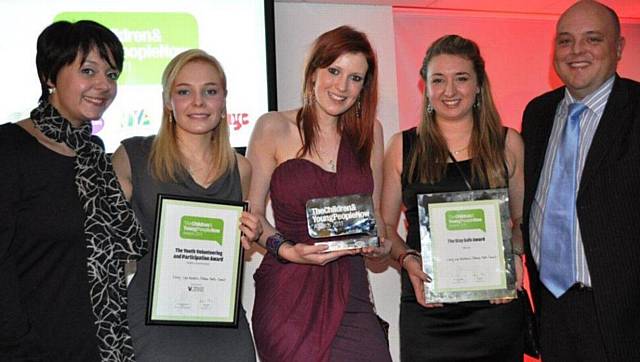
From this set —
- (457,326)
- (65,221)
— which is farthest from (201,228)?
(457,326)

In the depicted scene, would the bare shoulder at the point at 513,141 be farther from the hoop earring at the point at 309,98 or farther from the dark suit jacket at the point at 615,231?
the hoop earring at the point at 309,98

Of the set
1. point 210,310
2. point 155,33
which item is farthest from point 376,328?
point 155,33

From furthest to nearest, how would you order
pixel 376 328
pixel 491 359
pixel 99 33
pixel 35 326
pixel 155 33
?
pixel 155 33, pixel 491 359, pixel 376 328, pixel 99 33, pixel 35 326

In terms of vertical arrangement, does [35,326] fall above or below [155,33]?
below

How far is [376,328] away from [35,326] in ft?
4.37

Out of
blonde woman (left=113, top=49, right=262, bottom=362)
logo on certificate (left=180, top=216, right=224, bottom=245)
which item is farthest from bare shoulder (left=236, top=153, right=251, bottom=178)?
logo on certificate (left=180, top=216, right=224, bottom=245)

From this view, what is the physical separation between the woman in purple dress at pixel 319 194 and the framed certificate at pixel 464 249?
0.22 m

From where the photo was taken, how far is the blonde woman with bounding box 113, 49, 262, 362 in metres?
2.85

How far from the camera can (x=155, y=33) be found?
4.69 meters

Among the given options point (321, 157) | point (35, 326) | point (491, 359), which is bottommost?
point (491, 359)

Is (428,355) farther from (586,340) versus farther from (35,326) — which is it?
(35,326)

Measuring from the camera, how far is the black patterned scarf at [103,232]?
8.68 ft

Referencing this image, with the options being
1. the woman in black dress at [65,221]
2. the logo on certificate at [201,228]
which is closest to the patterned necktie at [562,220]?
the logo on certificate at [201,228]

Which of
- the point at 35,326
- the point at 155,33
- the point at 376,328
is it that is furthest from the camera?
the point at 155,33
